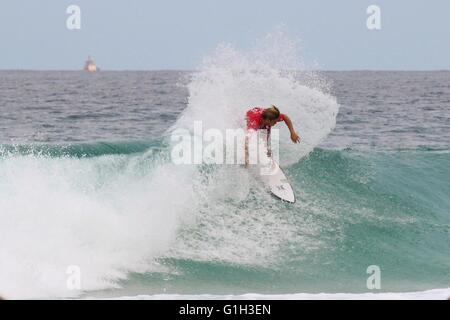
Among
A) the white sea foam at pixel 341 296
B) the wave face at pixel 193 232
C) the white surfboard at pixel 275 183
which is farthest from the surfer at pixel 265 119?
the white sea foam at pixel 341 296

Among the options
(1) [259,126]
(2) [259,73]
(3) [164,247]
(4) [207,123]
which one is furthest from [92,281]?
(2) [259,73]

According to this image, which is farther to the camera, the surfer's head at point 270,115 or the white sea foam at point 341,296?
the surfer's head at point 270,115

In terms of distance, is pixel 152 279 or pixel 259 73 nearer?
pixel 152 279

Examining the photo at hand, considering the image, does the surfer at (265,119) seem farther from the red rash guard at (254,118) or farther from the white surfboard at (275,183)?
the white surfboard at (275,183)

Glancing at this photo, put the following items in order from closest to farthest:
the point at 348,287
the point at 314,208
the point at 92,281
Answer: the point at 92,281 → the point at 348,287 → the point at 314,208

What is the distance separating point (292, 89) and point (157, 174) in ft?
11.7

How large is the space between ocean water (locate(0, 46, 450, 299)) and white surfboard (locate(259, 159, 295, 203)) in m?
0.29

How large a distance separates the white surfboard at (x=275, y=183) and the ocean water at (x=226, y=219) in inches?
11.6

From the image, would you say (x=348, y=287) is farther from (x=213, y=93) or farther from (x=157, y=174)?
(x=213, y=93)

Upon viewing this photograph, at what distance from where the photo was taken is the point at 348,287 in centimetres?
865

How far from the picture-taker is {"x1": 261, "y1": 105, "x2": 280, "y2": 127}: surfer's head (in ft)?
29.8

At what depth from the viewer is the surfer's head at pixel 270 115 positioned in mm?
9070
